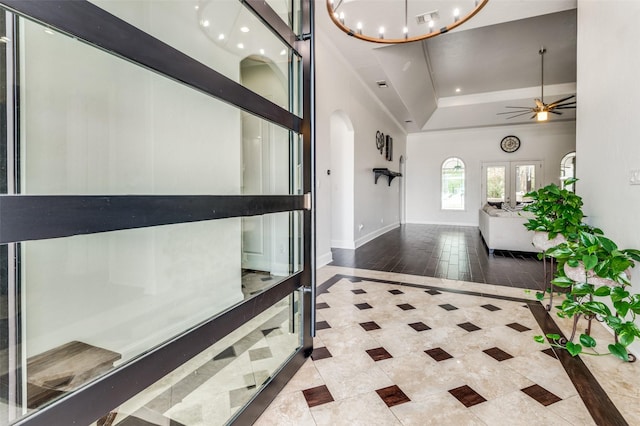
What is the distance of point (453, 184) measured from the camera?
10.2 m

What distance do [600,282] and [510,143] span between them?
9097mm

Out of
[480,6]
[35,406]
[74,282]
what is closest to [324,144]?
[480,6]

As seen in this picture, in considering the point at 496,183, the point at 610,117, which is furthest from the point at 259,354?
the point at 496,183

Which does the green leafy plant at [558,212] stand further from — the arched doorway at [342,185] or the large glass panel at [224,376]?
the arched doorway at [342,185]

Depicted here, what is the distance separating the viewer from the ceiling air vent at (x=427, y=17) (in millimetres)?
3502

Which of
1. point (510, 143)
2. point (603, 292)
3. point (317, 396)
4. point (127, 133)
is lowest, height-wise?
point (317, 396)

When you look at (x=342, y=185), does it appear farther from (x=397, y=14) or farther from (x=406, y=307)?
(x=406, y=307)

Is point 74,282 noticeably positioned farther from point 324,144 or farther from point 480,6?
point 324,144

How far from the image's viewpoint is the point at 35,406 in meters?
0.72

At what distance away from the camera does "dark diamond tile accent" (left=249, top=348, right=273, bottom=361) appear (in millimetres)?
1733

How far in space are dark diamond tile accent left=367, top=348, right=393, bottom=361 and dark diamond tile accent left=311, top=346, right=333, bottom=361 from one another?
0.28m

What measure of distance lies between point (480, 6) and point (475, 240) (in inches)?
204

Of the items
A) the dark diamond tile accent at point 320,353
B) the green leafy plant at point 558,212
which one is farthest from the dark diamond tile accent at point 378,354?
the green leafy plant at point 558,212

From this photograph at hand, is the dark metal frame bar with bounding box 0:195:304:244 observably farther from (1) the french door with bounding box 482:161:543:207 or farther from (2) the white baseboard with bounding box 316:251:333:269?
(1) the french door with bounding box 482:161:543:207
